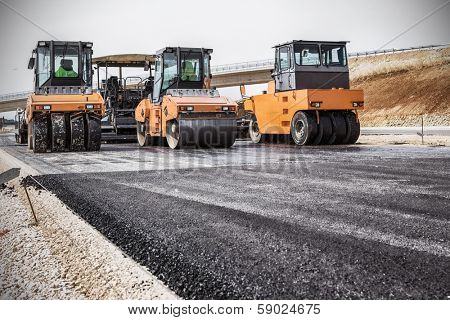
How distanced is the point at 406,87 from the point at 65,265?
46206 millimetres

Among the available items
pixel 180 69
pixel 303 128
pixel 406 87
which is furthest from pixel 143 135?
pixel 406 87

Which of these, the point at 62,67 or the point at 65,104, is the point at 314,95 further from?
the point at 62,67

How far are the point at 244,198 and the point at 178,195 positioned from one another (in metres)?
0.74

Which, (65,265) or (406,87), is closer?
(65,265)

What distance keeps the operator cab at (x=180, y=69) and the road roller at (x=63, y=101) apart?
2.09 metres

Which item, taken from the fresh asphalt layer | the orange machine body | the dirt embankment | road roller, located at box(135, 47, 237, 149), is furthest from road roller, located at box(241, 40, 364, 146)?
the dirt embankment

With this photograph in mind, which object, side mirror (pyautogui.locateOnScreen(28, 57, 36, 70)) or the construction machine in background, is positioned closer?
side mirror (pyautogui.locateOnScreen(28, 57, 36, 70))

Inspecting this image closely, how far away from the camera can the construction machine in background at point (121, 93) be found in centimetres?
1753

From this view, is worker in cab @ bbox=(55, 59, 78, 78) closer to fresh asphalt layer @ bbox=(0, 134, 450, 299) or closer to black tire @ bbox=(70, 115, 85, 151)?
black tire @ bbox=(70, 115, 85, 151)

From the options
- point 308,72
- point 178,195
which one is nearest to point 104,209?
point 178,195

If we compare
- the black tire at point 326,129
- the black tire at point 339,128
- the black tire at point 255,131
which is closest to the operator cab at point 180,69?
the black tire at point 255,131

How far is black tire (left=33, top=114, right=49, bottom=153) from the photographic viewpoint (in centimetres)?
1215

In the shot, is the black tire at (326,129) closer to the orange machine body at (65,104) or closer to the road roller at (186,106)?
the road roller at (186,106)

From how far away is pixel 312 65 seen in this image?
1396 centimetres
